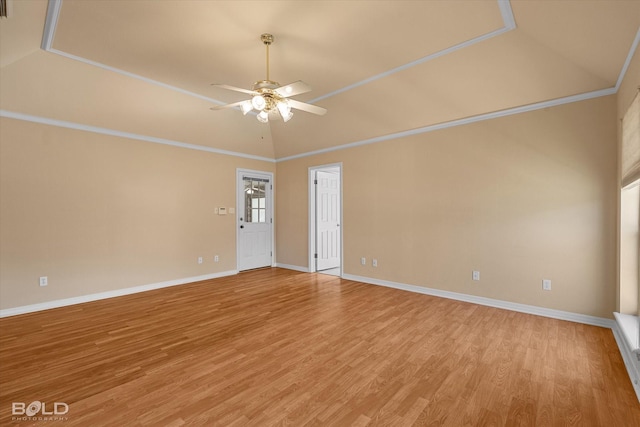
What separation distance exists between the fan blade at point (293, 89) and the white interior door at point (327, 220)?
3.34 m

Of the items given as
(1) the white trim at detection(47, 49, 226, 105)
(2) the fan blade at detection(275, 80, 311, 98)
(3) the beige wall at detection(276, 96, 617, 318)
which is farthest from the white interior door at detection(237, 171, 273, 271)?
(2) the fan blade at detection(275, 80, 311, 98)

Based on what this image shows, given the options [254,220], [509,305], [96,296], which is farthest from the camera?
[254,220]

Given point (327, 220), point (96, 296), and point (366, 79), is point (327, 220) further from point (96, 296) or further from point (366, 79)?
point (96, 296)

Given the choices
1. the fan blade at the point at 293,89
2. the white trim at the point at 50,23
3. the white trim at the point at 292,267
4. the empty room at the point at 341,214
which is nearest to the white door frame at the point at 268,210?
the white trim at the point at 292,267

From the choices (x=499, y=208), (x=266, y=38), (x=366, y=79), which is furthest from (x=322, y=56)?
(x=499, y=208)

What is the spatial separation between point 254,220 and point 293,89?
13.6ft

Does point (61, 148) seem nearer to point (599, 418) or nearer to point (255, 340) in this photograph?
point (255, 340)

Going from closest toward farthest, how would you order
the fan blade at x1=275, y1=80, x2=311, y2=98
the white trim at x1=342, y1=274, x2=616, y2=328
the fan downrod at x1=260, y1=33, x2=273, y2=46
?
the fan blade at x1=275, y1=80, x2=311, y2=98 < the fan downrod at x1=260, y1=33, x2=273, y2=46 < the white trim at x1=342, y1=274, x2=616, y2=328

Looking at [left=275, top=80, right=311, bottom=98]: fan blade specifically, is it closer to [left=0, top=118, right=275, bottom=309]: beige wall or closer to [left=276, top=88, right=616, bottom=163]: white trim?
[left=276, top=88, right=616, bottom=163]: white trim

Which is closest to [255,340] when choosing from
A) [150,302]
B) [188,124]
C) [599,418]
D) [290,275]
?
[150,302]

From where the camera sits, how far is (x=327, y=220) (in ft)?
20.7

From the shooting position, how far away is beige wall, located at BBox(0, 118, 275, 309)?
3.66 m

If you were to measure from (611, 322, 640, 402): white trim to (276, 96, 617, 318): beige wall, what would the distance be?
0.58 metres

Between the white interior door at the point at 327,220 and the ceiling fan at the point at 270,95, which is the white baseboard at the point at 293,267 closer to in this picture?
the white interior door at the point at 327,220
